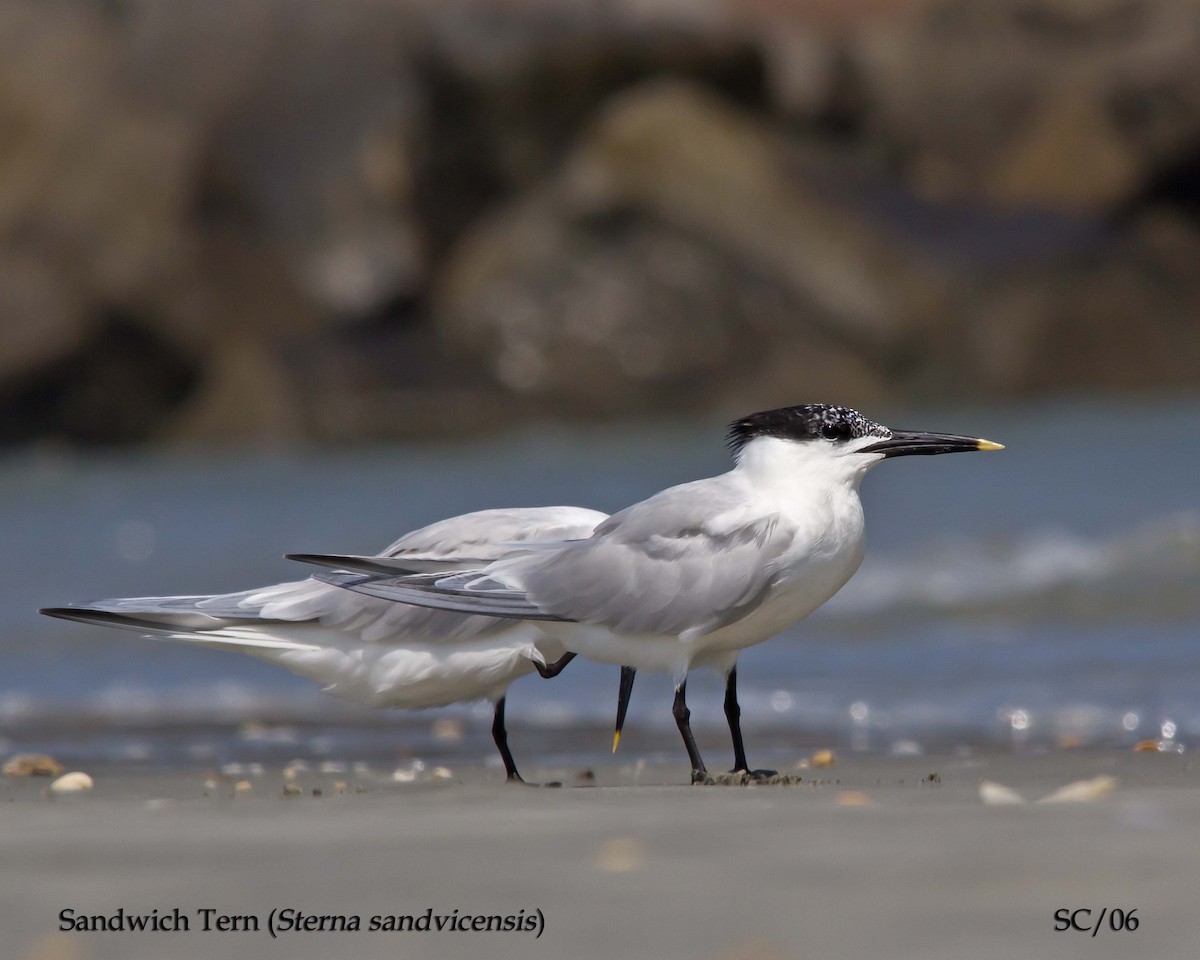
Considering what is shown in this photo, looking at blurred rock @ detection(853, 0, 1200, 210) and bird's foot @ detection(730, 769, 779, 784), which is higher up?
blurred rock @ detection(853, 0, 1200, 210)

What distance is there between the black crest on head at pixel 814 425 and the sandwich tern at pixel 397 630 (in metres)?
0.57

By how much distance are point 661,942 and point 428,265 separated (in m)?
16.0

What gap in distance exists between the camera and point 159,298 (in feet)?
58.1

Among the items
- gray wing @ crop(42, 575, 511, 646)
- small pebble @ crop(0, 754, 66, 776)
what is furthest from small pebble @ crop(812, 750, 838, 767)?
small pebble @ crop(0, 754, 66, 776)

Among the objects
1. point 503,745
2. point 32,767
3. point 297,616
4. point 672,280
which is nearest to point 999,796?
point 503,745

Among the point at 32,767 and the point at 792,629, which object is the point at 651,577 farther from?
the point at 792,629

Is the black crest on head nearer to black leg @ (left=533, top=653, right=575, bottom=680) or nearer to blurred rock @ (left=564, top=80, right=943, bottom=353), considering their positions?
black leg @ (left=533, top=653, right=575, bottom=680)

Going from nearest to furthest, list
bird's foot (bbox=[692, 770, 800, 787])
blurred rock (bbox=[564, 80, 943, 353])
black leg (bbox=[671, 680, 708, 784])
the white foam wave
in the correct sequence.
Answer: bird's foot (bbox=[692, 770, 800, 787])
black leg (bbox=[671, 680, 708, 784])
the white foam wave
blurred rock (bbox=[564, 80, 943, 353])

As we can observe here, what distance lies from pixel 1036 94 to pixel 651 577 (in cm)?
1547

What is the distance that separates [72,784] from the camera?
4574 mm

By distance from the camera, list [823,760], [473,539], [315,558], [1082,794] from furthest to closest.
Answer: [823,760] → [473,539] → [315,558] → [1082,794]

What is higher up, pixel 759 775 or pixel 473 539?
pixel 473 539

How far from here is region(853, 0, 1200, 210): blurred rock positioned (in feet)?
59.6

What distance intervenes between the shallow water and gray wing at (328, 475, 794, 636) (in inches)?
48.5
